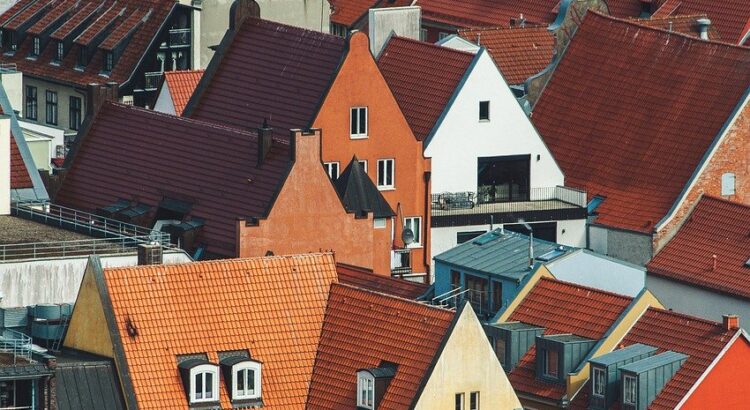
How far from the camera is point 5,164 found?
13738cm

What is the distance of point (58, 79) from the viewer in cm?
18462

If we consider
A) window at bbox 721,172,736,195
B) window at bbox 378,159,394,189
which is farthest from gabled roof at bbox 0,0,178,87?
window at bbox 721,172,736,195

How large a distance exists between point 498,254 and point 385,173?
49.3 ft

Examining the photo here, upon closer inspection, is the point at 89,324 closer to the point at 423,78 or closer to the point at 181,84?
the point at 423,78

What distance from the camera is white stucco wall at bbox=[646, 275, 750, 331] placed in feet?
448

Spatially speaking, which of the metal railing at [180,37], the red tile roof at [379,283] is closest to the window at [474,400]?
the red tile roof at [379,283]

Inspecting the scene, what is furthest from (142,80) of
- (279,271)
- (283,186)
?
(279,271)

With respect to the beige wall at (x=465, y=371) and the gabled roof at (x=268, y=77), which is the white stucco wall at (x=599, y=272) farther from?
the gabled roof at (x=268, y=77)

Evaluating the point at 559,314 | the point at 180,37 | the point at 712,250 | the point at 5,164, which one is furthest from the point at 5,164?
the point at 180,37

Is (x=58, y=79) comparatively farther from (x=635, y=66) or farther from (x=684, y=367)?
(x=684, y=367)

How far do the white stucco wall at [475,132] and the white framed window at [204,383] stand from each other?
34.9 meters

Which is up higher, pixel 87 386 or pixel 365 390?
pixel 87 386

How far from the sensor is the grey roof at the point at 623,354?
119625 mm

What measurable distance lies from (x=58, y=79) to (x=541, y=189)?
40190mm
